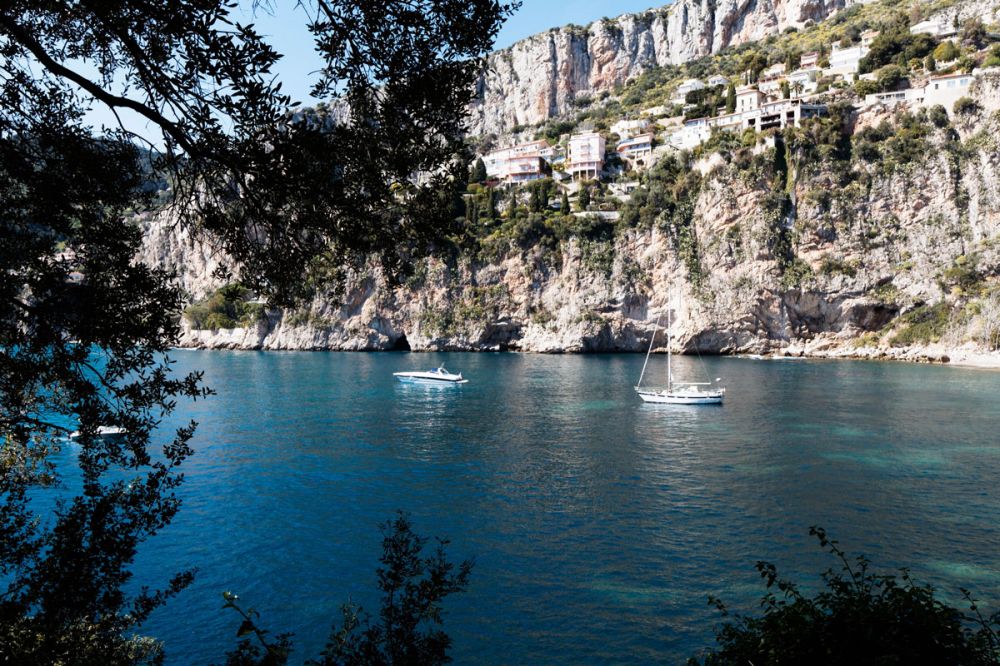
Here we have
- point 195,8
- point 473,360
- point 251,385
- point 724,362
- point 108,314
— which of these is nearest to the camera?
point 195,8

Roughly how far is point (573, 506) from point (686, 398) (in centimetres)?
1880

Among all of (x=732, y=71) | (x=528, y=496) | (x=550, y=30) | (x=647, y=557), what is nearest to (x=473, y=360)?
(x=528, y=496)

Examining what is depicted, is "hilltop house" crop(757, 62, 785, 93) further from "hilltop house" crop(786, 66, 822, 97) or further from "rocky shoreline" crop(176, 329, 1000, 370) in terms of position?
"rocky shoreline" crop(176, 329, 1000, 370)

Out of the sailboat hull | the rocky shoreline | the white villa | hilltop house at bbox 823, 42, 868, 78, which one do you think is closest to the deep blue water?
the sailboat hull

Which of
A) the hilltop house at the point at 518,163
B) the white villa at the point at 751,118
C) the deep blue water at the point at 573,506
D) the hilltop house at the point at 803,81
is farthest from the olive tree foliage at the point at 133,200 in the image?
the hilltop house at the point at 518,163

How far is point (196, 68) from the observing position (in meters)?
4.07

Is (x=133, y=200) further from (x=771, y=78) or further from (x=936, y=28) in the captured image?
(x=936, y=28)

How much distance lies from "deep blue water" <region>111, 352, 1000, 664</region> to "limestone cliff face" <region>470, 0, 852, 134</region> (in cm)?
9748

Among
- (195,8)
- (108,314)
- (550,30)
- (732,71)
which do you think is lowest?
(108,314)

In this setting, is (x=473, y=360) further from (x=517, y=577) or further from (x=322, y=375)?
(x=517, y=577)

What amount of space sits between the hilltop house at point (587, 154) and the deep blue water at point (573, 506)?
5265 cm

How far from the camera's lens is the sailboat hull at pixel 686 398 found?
34406 millimetres

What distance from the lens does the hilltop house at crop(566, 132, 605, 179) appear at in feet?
266

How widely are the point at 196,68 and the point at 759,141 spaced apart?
70456 mm
